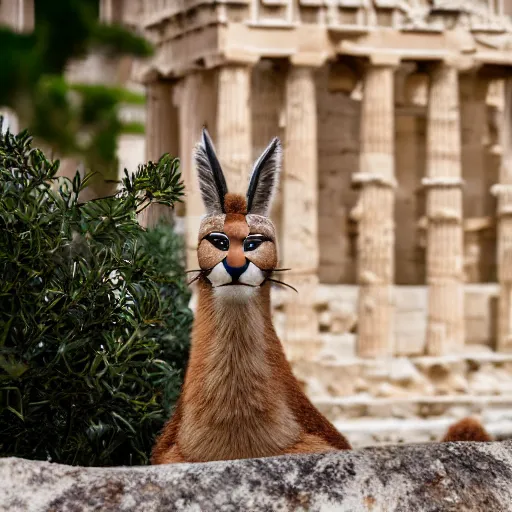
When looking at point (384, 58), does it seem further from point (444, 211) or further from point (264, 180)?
point (264, 180)

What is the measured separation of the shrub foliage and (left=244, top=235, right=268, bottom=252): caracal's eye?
704 millimetres

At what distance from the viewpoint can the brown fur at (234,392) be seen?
5422 mm

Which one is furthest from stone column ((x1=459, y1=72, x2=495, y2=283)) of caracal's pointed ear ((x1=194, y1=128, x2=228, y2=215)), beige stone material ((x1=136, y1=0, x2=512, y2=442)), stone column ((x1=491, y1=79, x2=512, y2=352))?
caracal's pointed ear ((x1=194, y1=128, x2=228, y2=215))

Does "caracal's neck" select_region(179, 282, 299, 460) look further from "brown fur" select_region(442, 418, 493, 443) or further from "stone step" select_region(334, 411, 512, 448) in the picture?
"stone step" select_region(334, 411, 512, 448)

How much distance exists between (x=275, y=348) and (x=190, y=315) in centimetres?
318

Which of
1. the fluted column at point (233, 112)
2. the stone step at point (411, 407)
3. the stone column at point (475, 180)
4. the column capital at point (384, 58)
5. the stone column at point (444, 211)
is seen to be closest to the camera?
the stone step at point (411, 407)

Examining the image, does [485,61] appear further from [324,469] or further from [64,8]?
[324,469]

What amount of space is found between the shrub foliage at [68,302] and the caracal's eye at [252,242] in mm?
704

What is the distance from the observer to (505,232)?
21.3 metres

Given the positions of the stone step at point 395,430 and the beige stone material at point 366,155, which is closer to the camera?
the stone step at point 395,430

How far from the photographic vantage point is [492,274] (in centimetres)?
2303

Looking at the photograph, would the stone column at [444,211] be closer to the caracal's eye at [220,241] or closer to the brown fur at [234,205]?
the brown fur at [234,205]

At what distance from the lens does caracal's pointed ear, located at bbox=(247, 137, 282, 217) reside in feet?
18.1

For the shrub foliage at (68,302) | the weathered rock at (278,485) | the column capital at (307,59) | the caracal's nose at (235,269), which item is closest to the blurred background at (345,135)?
the column capital at (307,59)
